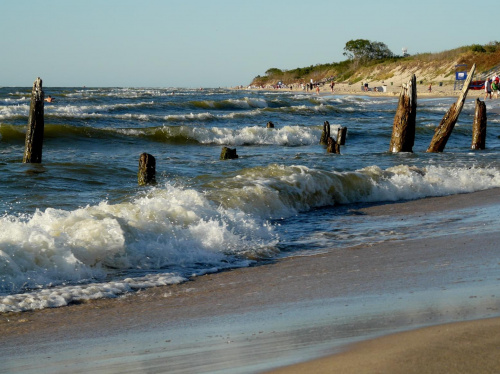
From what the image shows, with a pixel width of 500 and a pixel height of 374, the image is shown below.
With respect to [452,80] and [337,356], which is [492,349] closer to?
[337,356]

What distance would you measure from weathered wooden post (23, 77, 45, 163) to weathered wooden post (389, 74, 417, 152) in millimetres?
9063

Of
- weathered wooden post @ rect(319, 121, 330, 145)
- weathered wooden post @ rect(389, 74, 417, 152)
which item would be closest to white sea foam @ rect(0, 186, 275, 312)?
weathered wooden post @ rect(389, 74, 417, 152)

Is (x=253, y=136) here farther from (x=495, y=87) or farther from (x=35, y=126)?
(x=495, y=87)

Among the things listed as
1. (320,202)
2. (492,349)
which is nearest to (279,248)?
(320,202)

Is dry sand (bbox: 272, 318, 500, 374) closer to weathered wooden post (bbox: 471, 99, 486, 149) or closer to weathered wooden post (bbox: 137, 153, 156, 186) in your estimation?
weathered wooden post (bbox: 137, 153, 156, 186)

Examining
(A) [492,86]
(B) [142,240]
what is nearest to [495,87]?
(A) [492,86]

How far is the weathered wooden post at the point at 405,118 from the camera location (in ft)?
58.1

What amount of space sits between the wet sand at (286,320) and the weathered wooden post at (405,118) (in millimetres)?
11123

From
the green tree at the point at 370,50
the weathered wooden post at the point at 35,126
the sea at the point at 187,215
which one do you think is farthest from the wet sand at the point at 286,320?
the green tree at the point at 370,50

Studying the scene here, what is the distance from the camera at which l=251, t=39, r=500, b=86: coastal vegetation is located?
229 ft

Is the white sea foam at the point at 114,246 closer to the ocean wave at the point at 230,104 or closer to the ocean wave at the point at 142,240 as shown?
the ocean wave at the point at 142,240

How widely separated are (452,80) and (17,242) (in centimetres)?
6804

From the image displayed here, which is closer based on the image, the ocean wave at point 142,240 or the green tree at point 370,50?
the ocean wave at point 142,240

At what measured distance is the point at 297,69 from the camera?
130 m
